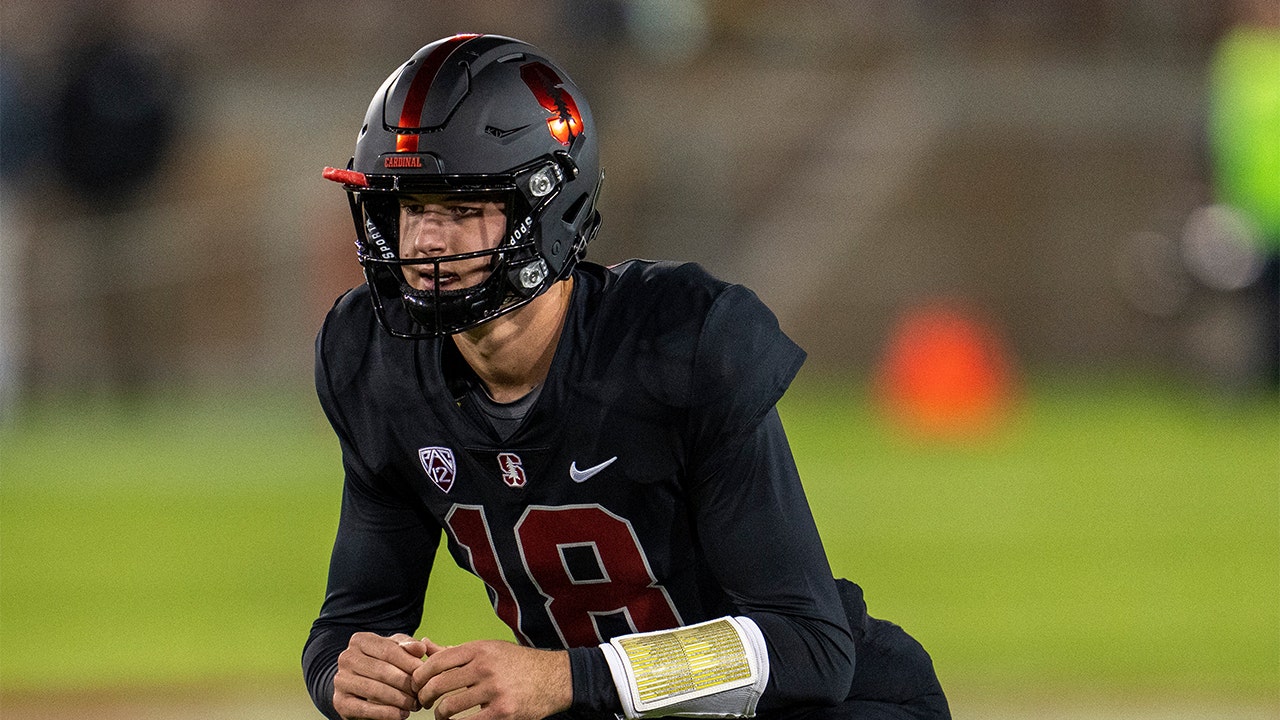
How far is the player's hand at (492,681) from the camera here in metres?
3.14

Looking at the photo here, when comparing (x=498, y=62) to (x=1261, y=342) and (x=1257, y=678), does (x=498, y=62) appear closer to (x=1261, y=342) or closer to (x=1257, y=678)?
(x=1257, y=678)

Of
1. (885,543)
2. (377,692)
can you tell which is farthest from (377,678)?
(885,543)

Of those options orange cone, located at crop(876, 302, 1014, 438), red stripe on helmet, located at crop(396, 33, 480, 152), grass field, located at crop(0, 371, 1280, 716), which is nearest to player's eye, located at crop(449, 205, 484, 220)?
red stripe on helmet, located at crop(396, 33, 480, 152)

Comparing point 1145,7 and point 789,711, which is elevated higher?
point 1145,7

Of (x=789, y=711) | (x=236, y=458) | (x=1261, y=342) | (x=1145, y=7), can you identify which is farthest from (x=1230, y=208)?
(x=789, y=711)

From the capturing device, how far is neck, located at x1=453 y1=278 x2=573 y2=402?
3535 mm

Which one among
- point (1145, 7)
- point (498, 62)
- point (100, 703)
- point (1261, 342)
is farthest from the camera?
point (1145, 7)

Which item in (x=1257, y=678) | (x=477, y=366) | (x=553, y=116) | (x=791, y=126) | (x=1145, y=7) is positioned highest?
(x=1145, y=7)

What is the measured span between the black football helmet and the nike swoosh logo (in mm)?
320

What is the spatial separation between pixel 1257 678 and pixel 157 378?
980cm

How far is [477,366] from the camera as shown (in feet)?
11.8

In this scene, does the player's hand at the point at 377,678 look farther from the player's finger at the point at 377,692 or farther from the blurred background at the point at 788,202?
the blurred background at the point at 788,202

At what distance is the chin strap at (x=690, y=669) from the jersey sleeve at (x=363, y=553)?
0.61 metres

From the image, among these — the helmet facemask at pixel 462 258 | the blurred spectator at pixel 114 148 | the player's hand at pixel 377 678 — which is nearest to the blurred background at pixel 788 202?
the blurred spectator at pixel 114 148
